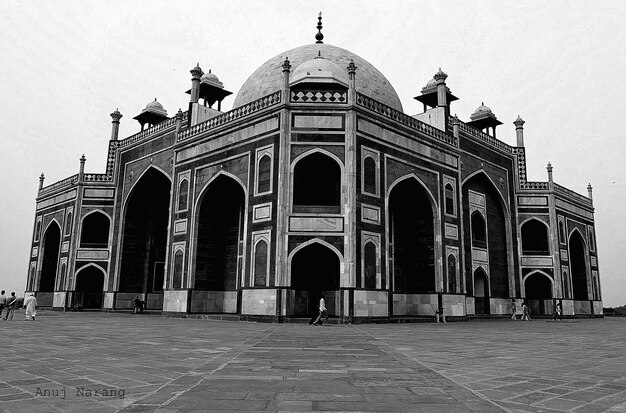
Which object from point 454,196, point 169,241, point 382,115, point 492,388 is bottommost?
point 492,388

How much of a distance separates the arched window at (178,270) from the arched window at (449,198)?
1328 centimetres

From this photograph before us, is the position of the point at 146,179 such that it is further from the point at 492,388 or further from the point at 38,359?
the point at 492,388

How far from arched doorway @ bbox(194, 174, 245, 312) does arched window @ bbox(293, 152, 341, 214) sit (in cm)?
341

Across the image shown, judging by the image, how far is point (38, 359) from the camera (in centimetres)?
701

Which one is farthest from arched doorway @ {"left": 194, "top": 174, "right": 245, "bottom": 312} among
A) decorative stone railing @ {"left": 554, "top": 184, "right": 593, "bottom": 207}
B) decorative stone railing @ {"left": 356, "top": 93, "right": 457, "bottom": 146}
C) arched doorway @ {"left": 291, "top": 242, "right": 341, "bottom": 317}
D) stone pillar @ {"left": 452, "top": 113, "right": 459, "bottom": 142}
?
decorative stone railing @ {"left": 554, "top": 184, "right": 593, "bottom": 207}

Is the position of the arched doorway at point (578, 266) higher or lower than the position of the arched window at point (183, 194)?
lower

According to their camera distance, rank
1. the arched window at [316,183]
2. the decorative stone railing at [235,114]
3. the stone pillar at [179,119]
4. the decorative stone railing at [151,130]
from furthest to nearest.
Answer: the decorative stone railing at [151,130], the stone pillar at [179,119], the decorative stone railing at [235,114], the arched window at [316,183]

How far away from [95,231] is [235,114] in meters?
15.9

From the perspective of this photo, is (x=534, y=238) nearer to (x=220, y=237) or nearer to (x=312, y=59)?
(x=312, y=59)

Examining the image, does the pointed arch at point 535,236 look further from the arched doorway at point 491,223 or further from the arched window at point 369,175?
the arched window at point 369,175

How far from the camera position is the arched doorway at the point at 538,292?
32781mm

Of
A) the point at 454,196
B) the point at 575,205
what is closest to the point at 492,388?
the point at 454,196

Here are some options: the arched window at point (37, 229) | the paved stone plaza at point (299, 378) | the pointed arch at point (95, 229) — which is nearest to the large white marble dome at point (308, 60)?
the pointed arch at point (95, 229)

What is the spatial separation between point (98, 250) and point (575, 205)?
108ft
